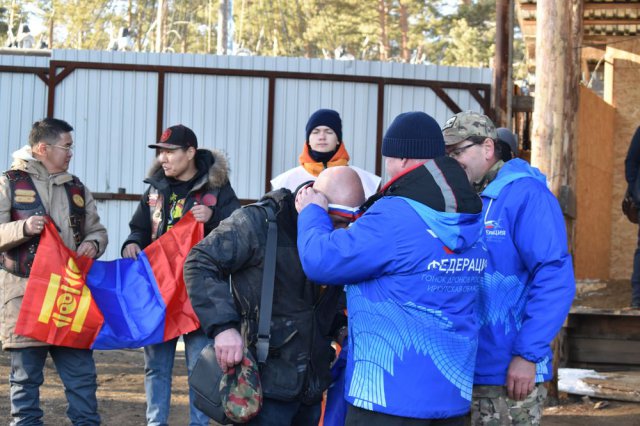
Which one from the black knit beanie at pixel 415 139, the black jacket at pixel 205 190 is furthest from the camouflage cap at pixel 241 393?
the black jacket at pixel 205 190

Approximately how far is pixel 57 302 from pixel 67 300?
0.29 feet

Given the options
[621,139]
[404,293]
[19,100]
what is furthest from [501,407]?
[621,139]

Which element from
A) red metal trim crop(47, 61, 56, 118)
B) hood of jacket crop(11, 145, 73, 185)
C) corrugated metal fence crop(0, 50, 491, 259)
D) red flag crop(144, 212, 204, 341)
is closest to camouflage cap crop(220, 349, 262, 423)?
red flag crop(144, 212, 204, 341)

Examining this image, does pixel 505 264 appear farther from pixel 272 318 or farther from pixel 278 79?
pixel 278 79

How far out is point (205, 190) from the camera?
20.3 feet

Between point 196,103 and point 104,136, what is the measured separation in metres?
1.28

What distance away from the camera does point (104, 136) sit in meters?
12.6

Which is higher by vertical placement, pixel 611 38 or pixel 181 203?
pixel 611 38

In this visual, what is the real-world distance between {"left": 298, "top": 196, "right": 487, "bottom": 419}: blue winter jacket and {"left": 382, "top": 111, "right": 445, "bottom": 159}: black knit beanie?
0.69 feet

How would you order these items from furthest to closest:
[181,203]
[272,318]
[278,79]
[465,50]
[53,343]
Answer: [465,50] → [278,79] → [181,203] → [53,343] → [272,318]

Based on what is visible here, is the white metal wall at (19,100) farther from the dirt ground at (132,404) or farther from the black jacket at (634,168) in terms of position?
the black jacket at (634,168)

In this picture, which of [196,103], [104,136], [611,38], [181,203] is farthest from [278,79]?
[181,203]

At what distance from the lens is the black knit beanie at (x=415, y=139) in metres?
3.67

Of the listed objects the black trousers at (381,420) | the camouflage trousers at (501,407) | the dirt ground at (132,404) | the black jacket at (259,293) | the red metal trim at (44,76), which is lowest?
the dirt ground at (132,404)
